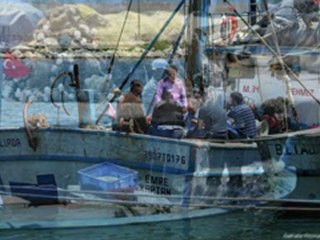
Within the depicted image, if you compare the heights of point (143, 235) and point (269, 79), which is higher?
point (269, 79)

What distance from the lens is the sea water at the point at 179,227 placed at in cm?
696

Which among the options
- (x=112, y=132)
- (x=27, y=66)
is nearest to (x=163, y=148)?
(x=112, y=132)

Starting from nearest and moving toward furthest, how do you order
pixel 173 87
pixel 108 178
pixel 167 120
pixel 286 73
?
pixel 108 178
pixel 167 120
pixel 173 87
pixel 286 73

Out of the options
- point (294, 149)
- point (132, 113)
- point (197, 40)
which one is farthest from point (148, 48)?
point (294, 149)

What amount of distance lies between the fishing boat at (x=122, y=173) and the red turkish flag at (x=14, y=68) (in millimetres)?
333

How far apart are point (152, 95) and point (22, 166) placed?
1429 mm

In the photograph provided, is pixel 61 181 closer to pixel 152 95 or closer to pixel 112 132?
pixel 112 132

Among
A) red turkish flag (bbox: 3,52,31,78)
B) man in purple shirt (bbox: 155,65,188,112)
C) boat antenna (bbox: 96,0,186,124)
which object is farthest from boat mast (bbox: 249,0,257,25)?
red turkish flag (bbox: 3,52,31,78)

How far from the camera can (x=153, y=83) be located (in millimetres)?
7176

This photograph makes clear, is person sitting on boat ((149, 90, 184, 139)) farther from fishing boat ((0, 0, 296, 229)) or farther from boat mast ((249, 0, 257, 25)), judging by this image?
boat mast ((249, 0, 257, 25))

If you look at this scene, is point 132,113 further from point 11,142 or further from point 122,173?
point 11,142

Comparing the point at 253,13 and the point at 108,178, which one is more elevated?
the point at 253,13

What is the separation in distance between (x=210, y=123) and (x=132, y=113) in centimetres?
75

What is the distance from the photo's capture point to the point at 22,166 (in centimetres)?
694
